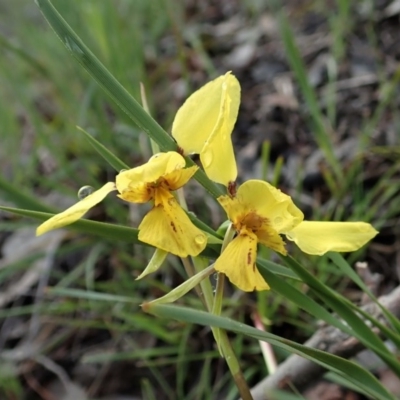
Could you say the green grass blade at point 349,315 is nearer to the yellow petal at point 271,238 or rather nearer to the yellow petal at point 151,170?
the yellow petal at point 271,238

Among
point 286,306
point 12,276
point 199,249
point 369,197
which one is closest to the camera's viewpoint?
point 199,249

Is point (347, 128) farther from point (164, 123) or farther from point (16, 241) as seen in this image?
point (16, 241)

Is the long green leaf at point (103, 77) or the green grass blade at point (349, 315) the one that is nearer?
the long green leaf at point (103, 77)

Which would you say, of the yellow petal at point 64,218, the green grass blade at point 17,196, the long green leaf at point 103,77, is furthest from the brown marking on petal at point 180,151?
the green grass blade at point 17,196

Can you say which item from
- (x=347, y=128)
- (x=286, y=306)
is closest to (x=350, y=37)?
(x=347, y=128)

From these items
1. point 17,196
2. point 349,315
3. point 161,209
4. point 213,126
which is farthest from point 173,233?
point 17,196

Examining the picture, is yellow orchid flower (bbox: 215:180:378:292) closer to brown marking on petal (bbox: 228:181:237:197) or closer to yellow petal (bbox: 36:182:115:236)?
brown marking on petal (bbox: 228:181:237:197)
